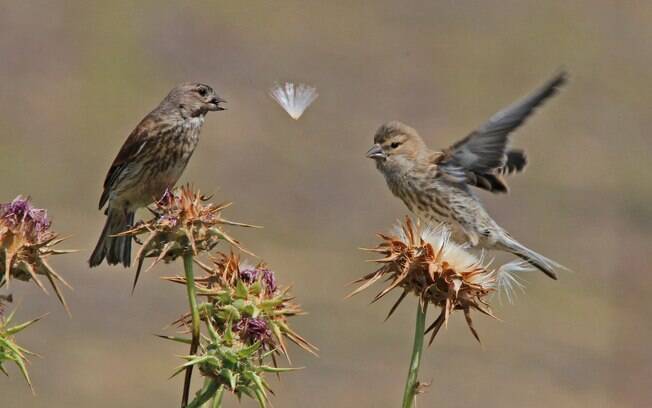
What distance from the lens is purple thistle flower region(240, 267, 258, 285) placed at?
29.2ft

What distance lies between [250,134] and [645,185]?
68.8 ft

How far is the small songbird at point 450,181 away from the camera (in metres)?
12.5

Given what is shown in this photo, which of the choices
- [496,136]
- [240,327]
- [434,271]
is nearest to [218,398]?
[240,327]

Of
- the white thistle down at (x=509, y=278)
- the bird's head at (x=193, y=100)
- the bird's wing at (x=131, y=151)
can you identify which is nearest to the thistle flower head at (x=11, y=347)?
the white thistle down at (x=509, y=278)

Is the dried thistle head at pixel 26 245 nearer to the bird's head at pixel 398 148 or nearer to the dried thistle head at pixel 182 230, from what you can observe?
the dried thistle head at pixel 182 230

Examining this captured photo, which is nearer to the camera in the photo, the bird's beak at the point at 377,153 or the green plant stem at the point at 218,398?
the green plant stem at the point at 218,398

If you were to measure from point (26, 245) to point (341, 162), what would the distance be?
6861 cm

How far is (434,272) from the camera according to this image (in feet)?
29.1

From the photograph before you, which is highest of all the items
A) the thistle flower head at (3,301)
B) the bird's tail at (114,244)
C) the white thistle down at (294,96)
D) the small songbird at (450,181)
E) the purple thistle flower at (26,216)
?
the small songbird at (450,181)

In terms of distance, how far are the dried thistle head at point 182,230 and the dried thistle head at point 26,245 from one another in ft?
1.64

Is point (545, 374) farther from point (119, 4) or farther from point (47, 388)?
point (119, 4)

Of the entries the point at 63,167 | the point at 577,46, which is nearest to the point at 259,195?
the point at 63,167

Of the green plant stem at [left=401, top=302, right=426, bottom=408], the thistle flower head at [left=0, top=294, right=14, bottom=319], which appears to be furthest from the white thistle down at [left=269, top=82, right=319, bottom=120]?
the thistle flower head at [left=0, top=294, right=14, bottom=319]

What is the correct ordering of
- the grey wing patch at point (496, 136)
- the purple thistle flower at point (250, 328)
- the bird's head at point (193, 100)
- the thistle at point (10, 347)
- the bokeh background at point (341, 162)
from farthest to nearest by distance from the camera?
the bokeh background at point (341, 162), the bird's head at point (193, 100), the grey wing patch at point (496, 136), the purple thistle flower at point (250, 328), the thistle at point (10, 347)
